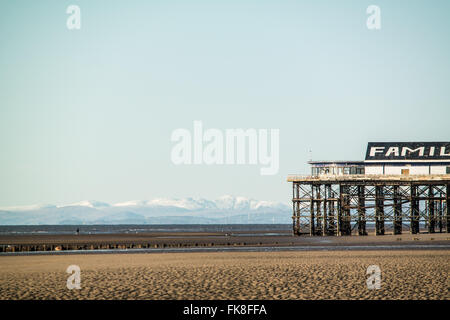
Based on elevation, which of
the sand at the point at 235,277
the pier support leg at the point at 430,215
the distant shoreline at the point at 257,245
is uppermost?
the pier support leg at the point at 430,215

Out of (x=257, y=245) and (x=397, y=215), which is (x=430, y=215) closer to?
(x=397, y=215)

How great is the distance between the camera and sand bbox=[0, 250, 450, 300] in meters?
23.2

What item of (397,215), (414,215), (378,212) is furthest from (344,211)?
(414,215)

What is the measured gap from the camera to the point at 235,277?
92.5 ft

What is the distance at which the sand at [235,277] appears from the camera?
23.2m

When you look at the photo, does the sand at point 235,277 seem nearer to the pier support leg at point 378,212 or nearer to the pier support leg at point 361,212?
the pier support leg at point 361,212

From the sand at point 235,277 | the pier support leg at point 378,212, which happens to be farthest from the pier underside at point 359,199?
the sand at point 235,277

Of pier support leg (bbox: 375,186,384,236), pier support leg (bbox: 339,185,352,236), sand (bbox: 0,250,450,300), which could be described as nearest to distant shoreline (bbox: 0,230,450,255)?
pier support leg (bbox: 375,186,384,236)

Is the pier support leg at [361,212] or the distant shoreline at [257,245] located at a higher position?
the pier support leg at [361,212]
